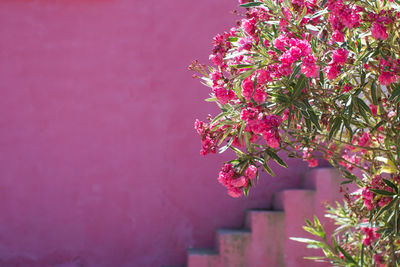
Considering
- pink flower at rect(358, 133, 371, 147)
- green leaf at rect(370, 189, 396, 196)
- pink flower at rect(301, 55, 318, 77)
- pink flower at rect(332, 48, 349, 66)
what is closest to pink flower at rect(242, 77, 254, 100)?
pink flower at rect(301, 55, 318, 77)

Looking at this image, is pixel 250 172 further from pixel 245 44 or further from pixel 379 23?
pixel 379 23

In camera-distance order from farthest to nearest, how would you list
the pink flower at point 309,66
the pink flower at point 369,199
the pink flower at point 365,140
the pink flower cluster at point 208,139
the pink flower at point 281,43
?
the pink flower at point 365,140
the pink flower at point 369,199
the pink flower cluster at point 208,139
the pink flower at point 281,43
the pink flower at point 309,66

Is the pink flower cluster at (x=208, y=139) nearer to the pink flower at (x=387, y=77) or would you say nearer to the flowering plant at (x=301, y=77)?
the flowering plant at (x=301, y=77)

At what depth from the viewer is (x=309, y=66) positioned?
195cm

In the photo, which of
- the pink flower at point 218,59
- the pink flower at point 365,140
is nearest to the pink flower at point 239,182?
the pink flower at point 218,59

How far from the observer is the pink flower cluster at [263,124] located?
6.60 feet

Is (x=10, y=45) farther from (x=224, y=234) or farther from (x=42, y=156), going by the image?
(x=224, y=234)

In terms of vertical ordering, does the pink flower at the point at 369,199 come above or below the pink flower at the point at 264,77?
below

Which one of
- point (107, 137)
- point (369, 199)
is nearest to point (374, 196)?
point (369, 199)

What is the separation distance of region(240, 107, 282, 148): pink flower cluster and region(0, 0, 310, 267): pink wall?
2.42 m

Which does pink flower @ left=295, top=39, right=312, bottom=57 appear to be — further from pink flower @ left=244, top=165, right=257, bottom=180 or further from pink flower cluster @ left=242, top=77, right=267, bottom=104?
pink flower @ left=244, top=165, right=257, bottom=180

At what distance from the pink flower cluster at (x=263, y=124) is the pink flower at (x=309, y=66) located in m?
0.22

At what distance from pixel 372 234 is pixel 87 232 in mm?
2520

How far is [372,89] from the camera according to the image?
84.8 inches
